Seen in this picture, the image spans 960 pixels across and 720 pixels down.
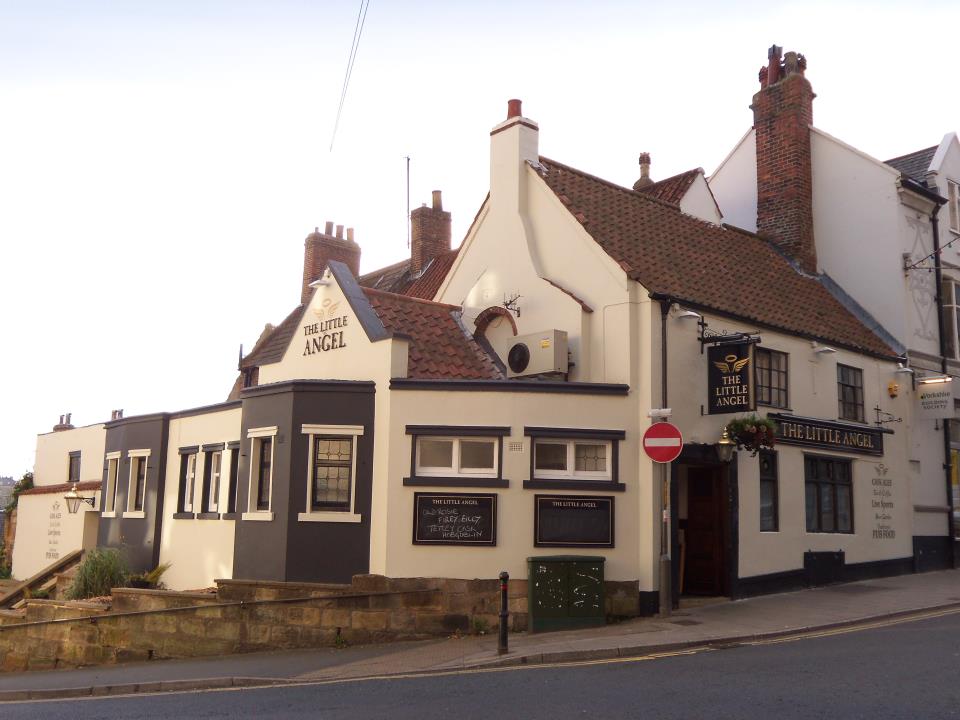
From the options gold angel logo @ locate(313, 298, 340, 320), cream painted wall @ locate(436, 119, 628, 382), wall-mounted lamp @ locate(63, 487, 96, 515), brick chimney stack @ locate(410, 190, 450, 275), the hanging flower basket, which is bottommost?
wall-mounted lamp @ locate(63, 487, 96, 515)

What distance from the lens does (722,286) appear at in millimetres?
18312

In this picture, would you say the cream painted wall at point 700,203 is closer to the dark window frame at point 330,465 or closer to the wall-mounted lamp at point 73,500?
the dark window frame at point 330,465

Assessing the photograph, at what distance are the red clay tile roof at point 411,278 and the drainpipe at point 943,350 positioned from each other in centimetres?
1160

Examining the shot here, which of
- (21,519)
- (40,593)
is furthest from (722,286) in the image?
(21,519)

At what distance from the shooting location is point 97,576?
18609mm

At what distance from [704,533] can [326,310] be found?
8.16 m

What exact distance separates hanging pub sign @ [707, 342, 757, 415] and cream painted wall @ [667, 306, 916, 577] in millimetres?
216

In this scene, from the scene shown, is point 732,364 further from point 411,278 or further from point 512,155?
point 411,278

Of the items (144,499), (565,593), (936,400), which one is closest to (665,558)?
(565,593)

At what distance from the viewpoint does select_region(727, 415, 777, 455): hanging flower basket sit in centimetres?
1605

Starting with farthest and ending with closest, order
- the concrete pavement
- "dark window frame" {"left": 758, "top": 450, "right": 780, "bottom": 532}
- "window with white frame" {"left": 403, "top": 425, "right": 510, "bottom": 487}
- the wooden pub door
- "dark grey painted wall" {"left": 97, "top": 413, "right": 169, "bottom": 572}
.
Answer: "dark grey painted wall" {"left": 97, "top": 413, "right": 169, "bottom": 572} < "dark window frame" {"left": 758, "top": 450, "right": 780, "bottom": 532} < the wooden pub door < "window with white frame" {"left": 403, "top": 425, "right": 510, "bottom": 487} < the concrete pavement

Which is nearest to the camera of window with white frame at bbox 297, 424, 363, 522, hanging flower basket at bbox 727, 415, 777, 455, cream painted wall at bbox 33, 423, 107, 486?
window with white frame at bbox 297, 424, 363, 522

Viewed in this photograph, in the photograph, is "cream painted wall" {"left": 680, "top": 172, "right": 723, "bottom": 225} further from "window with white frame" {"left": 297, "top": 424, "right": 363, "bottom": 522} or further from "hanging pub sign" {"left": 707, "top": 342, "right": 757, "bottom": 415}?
"window with white frame" {"left": 297, "top": 424, "right": 363, "bottom": 522}

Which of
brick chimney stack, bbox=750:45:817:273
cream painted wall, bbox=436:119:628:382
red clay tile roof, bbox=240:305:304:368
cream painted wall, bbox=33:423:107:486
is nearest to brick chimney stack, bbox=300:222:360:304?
red clay tile roof, bbox=240:305:304:368
